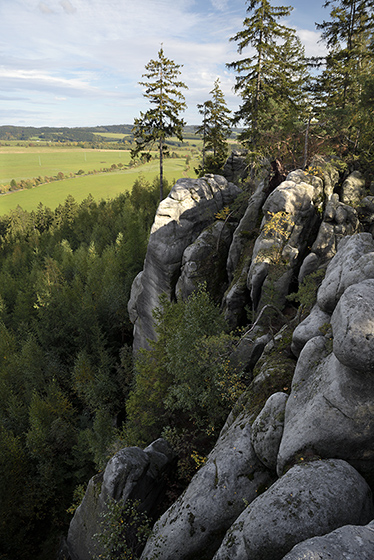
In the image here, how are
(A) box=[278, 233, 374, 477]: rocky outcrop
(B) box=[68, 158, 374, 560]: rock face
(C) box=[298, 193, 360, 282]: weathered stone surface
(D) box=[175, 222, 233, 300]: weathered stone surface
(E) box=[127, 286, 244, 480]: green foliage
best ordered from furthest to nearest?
(D) box=[175, 222, 233, 300]: weathered stone surface
(C) box=[298, 193, 360, 282]: weathered stone surface
(E) box=[127, 286, 244, 480]: green foliage
(A) box=[278, 233, 374, 477]: rocky outcrop
(B) box=[68, 158, 374, 560]: rock face

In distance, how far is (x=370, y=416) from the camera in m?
7.93

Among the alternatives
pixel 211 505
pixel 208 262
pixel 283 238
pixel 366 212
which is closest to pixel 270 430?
pixel 211 505

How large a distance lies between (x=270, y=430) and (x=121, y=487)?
26.6 feet

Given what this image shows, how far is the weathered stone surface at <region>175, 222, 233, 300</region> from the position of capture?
2641 centimetres

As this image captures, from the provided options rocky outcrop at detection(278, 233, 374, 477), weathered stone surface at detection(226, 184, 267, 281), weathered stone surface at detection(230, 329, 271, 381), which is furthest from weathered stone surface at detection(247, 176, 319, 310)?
rocky outcrop at detection(278, 233, 374, 477)

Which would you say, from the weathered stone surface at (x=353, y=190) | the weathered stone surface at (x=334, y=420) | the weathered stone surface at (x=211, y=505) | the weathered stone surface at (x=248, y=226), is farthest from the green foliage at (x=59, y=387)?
the weathered stone surface at (x=353, y=190)

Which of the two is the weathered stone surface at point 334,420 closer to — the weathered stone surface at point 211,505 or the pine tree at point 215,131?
the weathered stone surface at point 211,505

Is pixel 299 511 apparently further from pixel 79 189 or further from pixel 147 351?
pixel 79 189

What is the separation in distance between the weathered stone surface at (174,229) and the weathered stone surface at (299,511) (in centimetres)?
2290

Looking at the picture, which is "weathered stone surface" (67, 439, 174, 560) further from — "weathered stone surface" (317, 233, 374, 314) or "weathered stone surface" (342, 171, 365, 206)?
"weathered stone surface" (342, 171, 365, 206)

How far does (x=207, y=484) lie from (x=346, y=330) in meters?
7.07

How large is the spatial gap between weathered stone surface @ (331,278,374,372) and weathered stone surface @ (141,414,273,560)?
5.08m

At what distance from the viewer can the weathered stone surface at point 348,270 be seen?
1010 centimetres

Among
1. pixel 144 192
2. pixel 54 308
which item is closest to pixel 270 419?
pixel 54 308
